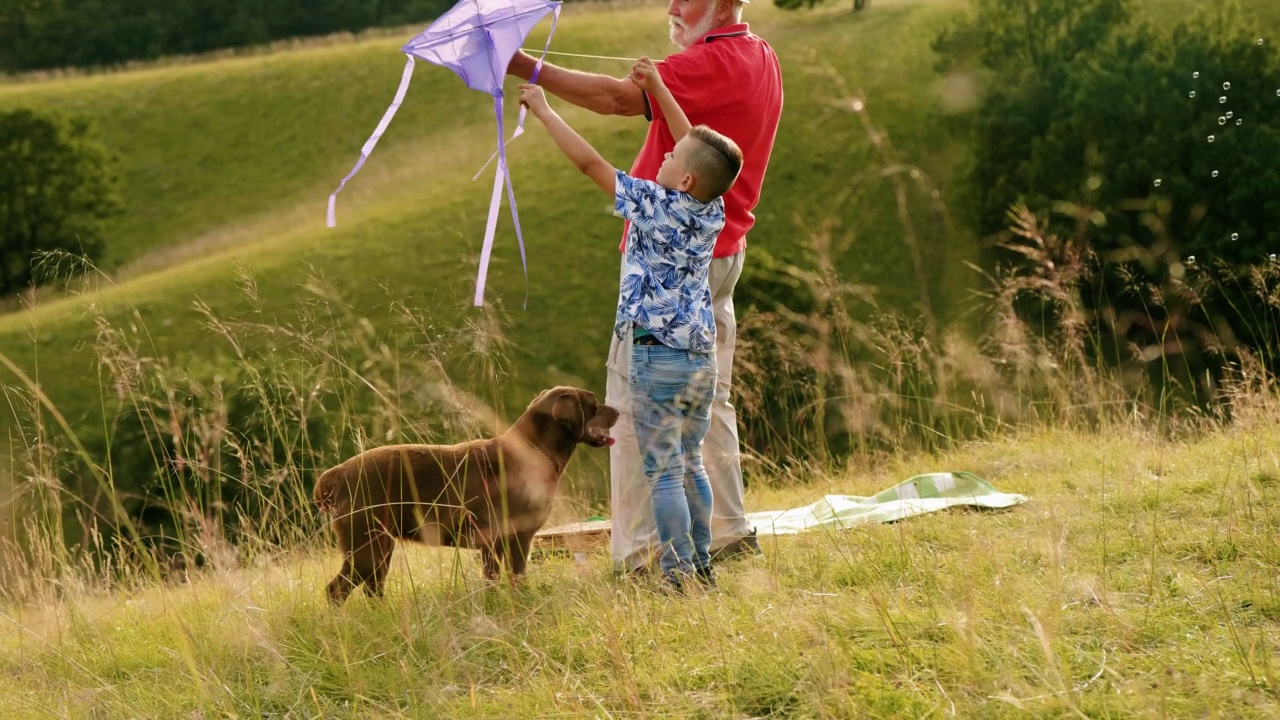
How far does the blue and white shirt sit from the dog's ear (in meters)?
0.36

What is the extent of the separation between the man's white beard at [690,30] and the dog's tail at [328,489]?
2.15 metres

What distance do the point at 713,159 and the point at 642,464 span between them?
1.41 metres

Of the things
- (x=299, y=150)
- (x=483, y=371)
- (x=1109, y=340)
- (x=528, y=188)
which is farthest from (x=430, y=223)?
(x=483, y=371)

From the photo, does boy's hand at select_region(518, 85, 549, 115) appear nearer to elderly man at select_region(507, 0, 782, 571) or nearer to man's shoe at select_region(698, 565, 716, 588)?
elderly man at select_region(507, 0, 782, 571)

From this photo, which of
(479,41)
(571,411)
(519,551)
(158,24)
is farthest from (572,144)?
(158,24)

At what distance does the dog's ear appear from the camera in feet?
14.1

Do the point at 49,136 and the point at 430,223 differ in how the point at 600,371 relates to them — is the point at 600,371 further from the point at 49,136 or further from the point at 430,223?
the point at 49,136

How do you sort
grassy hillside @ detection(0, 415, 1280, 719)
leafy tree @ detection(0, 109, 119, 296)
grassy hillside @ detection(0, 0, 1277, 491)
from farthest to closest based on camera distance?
leafy tree @ detection(0, 109, 119, 296), grassy hillside @ detection(0, 0, 1277, 491), grassy hillside @ detection(0, 415, 1280, 719)

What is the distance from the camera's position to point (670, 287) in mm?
4117

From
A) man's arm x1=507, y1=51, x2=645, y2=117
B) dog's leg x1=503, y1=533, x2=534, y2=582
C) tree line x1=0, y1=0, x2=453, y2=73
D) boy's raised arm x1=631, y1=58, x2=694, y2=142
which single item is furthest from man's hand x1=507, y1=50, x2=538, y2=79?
tree line x1=0, y1=0, x2=453, y2=73

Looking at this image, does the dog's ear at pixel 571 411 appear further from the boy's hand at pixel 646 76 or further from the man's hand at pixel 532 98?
the boy's hand at pixel 646 76

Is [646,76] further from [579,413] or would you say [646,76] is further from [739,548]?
[739,548]

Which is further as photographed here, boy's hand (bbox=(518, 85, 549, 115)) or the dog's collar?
the dog's collar

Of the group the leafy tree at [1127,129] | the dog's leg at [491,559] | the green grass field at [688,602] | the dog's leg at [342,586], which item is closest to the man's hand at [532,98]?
the green grass field at [688,602]
